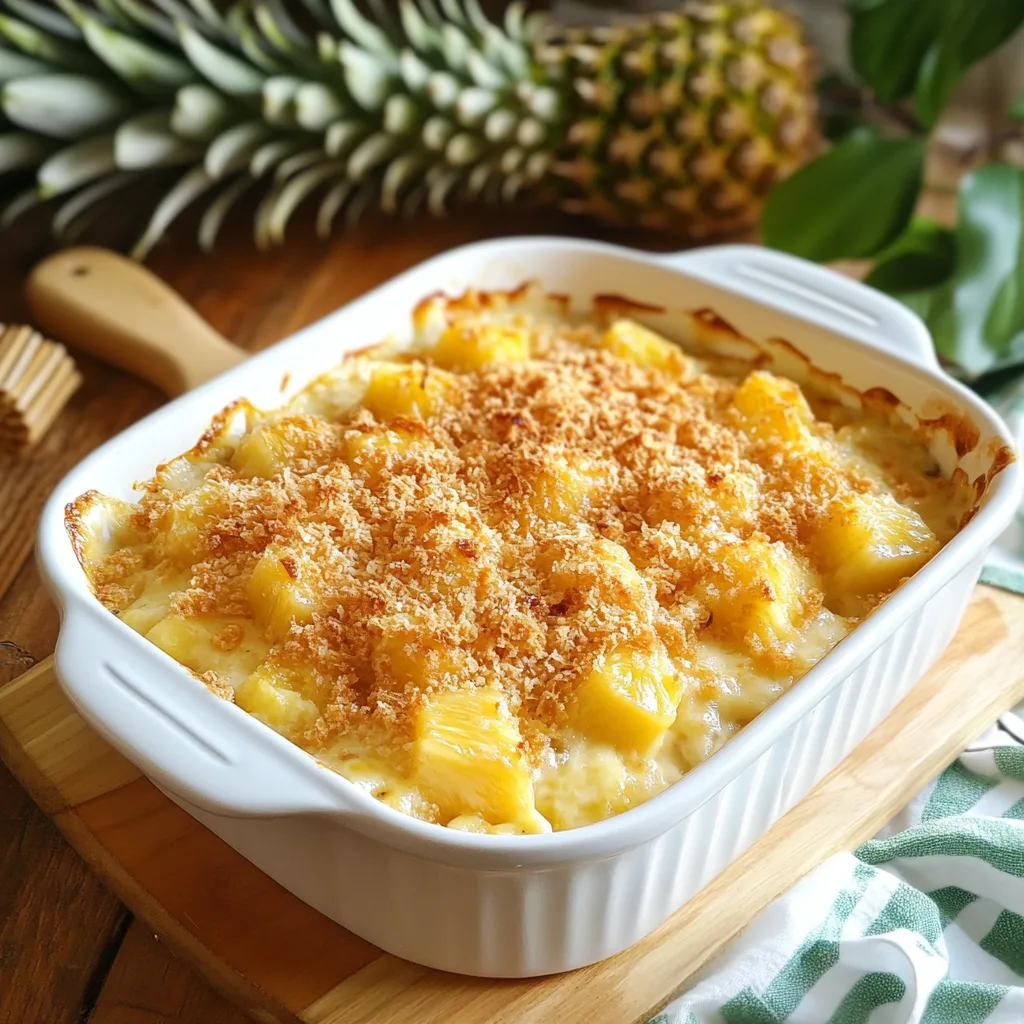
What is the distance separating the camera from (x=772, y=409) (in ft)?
5.78

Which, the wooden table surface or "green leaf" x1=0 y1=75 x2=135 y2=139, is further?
"green leaf" x1=0 y1=75 x2=135 y2=139

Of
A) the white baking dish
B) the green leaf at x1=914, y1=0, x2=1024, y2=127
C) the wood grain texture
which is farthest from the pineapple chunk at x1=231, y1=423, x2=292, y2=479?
the green leaf at x1=914, y1=0, x2=1024, y2=127

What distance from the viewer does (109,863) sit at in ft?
4.83

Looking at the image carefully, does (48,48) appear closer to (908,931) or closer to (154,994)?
(154,994)

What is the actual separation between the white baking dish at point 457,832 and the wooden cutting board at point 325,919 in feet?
0.10

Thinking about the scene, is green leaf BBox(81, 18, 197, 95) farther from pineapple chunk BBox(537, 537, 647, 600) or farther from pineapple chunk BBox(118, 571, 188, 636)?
pineapple chunk BBox(537, 537, 647, 600)

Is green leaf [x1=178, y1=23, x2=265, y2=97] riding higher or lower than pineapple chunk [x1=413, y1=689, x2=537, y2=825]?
higher

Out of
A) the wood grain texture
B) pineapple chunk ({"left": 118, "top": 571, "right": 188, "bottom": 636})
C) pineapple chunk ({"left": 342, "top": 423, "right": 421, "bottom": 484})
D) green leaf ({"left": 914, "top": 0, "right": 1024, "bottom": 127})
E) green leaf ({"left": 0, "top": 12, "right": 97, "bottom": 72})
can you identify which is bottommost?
the wood grain texture

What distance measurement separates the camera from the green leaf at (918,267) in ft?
7.43

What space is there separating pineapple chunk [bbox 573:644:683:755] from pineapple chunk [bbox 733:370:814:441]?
1.63 feet

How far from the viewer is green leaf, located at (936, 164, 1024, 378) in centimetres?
210

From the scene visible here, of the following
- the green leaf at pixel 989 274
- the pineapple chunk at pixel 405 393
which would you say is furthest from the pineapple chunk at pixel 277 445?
the green leaf at pixel 989 274

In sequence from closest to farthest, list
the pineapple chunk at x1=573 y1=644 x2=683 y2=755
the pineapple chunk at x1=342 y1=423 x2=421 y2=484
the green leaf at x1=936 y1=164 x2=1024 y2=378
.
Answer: the pineapple chunk at x1=573 y1=644 x2=683 y2=755
the pineapple chunk at x1=342 y1=423 x2=421 y2=484
the green leaf at x1=936 y1=164 x2=1024 y2=378

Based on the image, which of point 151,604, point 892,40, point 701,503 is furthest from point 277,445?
point 892,40
